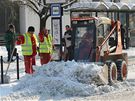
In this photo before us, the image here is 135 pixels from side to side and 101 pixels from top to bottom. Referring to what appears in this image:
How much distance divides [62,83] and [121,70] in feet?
9.52

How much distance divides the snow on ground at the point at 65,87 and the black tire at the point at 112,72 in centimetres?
23

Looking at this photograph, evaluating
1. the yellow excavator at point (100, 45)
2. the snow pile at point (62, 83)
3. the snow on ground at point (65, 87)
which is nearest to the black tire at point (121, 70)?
the yellow excavator at point (100, 45)

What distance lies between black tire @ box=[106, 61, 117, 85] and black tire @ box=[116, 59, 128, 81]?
39 centimetres

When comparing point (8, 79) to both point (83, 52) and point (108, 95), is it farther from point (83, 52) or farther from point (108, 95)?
point (108, 95)

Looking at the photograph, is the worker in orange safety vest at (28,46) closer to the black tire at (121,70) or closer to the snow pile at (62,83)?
the snow pile at (62,83)

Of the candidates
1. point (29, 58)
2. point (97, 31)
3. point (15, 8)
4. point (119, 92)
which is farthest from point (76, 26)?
Result: point (15, 8)

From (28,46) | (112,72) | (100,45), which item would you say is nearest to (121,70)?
(112,72)

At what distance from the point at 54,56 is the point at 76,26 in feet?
5.62

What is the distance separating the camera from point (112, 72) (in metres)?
14.8

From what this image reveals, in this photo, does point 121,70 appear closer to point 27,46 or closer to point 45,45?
point 45,45

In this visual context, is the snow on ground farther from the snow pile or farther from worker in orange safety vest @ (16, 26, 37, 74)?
worker in orange safety vest @ (16, 26, 37, 74)

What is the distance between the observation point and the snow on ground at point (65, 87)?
41.2 ft

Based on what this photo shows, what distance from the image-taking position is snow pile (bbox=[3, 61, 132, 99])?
12.9 meters

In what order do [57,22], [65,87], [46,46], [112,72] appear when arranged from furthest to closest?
[46,46]
[57,22]
[112,72]
[65,87]
